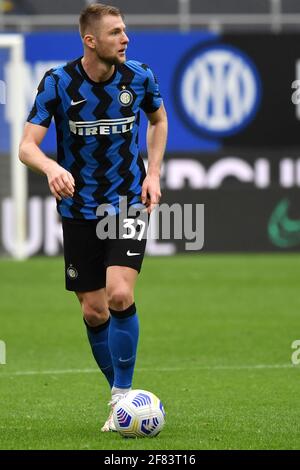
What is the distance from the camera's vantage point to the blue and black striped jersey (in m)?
6.86

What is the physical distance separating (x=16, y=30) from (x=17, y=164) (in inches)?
134

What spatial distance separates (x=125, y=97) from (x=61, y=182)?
792 millimetres

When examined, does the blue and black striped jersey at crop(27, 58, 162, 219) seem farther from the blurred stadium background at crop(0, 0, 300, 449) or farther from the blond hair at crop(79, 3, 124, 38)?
the blurred stadium background at crop(0, 0, 300, 449)

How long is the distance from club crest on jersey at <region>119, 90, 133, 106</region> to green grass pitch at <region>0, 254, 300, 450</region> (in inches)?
69.5

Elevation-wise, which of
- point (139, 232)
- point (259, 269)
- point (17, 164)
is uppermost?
point (139, 232)

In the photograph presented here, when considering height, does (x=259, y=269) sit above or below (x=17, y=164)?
below

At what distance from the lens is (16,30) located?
20719 millimetres

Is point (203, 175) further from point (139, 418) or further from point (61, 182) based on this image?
point (139, 418)

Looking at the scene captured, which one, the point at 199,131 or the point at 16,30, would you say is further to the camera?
the point at 16,30

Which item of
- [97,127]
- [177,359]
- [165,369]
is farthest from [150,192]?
[177,359]

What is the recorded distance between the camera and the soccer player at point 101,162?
6.76 m
